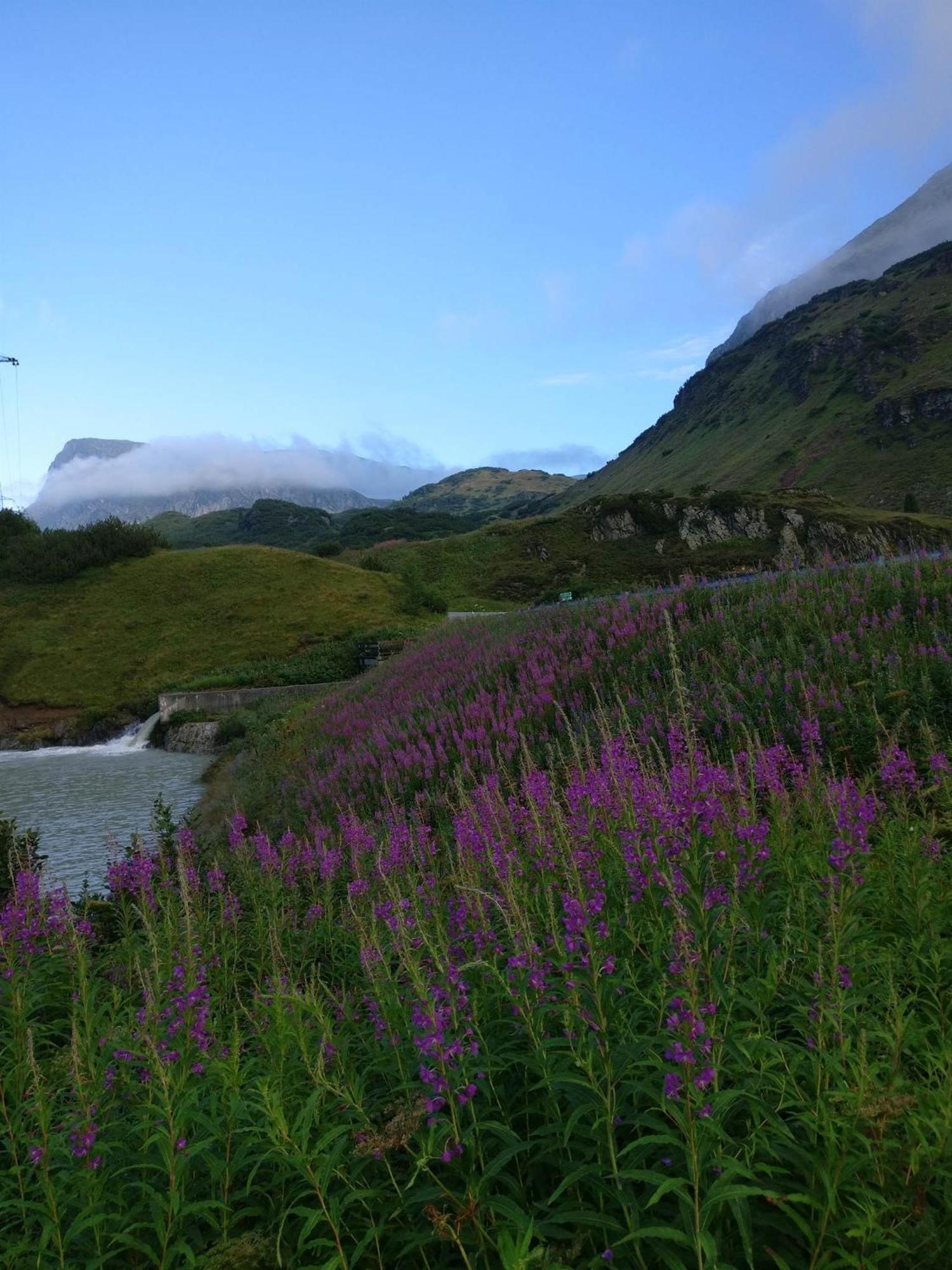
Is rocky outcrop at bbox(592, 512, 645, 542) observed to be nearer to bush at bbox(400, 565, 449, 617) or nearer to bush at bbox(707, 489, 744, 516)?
bush at bbox(707, 489, 744, 516)

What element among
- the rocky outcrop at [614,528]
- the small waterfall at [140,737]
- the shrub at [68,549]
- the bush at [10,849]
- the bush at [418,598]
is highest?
the shrub at [68,549]

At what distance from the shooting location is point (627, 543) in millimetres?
67312

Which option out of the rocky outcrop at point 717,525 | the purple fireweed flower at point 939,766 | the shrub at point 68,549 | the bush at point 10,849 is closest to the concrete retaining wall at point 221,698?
the bush at point 10,849

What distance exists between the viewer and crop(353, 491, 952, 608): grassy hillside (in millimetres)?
59031

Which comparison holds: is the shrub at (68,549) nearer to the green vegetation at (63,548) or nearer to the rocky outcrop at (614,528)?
the green vegetation at (63,548)

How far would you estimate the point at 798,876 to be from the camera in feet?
13.5

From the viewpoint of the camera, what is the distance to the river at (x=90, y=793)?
1336 cm

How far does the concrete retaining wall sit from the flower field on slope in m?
28.2

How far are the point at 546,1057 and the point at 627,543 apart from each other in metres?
66.9

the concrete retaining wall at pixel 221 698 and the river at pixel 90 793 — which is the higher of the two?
the concrete retaining wall at pixel 221 698

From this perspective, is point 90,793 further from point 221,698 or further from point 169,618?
point 169,618

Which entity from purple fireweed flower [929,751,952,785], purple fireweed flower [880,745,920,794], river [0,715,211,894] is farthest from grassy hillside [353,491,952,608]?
purple fireweed flower [880,745,920,794]

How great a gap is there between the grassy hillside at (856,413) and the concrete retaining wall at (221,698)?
98.6 m

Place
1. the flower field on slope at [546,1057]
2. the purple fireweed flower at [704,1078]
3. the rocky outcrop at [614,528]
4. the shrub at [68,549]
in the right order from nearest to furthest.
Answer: the purple fireweed flower at [704,1078], the flower field on slope at [546,1057], the shrub at [68,549], the rocky outcrop at [614,528]
